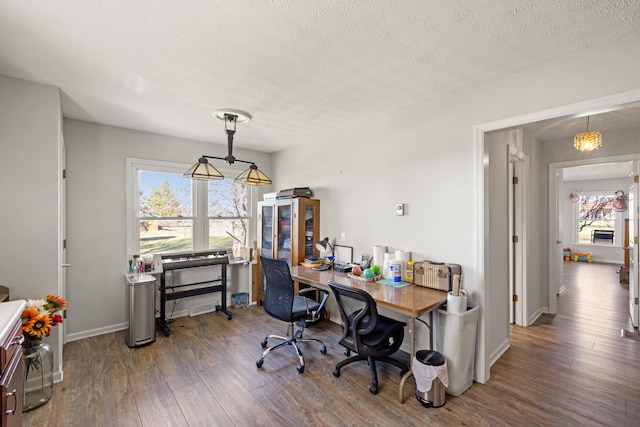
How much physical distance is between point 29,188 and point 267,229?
2.73 m

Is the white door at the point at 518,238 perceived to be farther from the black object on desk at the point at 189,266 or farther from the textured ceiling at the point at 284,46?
the black object on desk at the point at 189,266

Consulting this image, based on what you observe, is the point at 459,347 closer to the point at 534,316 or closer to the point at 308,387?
the point at 308,387

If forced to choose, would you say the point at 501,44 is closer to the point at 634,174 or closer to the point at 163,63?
the point at 163,63

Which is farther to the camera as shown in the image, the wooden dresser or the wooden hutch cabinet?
the wooden hutch cabinet

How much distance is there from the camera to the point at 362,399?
2.21 meters

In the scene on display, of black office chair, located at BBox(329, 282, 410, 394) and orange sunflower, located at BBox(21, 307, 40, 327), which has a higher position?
orange sunflower, located at BBox(21, 307, 40, 327)

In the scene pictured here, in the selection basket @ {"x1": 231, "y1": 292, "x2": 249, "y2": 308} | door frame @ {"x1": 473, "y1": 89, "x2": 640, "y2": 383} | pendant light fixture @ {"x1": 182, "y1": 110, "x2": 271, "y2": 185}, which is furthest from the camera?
basket @ {"x1": 231, "y1": 292, "x2": 249, "y2": 308}

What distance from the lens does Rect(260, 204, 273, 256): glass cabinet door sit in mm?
4426

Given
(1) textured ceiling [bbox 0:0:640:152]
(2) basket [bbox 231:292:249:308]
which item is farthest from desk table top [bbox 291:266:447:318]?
(1) textured ceiling [bbox 0:0:640:152]

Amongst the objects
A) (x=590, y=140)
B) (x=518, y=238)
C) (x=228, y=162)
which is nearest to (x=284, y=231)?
(x=228, y=162)

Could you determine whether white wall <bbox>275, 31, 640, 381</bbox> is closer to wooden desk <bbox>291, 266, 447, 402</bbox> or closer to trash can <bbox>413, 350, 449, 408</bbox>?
wooden desk <bbox>291, 266, 447, 402</bbox>

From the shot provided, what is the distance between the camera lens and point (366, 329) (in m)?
2.23

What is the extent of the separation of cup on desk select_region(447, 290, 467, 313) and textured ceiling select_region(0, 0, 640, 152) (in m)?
1.74

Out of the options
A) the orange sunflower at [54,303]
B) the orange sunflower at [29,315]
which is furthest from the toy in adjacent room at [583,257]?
the orange sunflower at [29,315]
